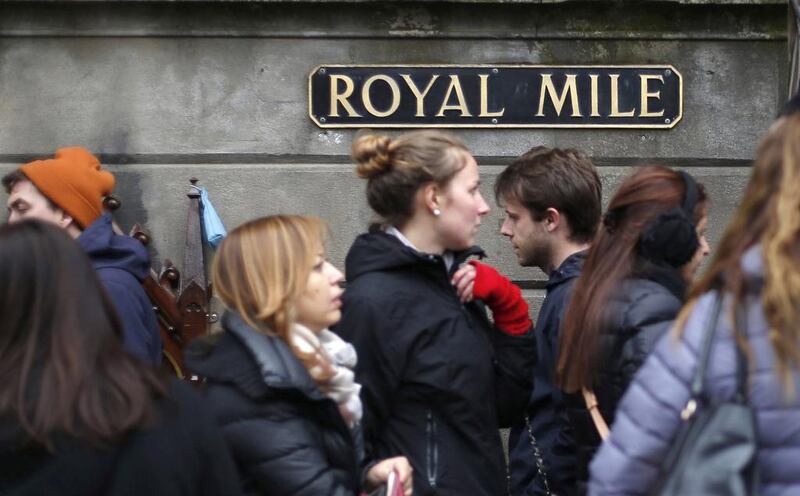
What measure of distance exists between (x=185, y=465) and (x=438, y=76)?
4.06 m

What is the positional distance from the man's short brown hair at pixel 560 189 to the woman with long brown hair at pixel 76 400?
7.23ft

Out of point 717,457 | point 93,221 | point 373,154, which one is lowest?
point 717,457

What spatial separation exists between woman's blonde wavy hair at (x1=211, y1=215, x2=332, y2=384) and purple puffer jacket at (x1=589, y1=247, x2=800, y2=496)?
38.1 inches

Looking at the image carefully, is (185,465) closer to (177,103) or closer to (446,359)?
(446,359)

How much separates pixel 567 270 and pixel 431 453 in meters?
0.95

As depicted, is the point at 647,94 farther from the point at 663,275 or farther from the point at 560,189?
the point at 663,275

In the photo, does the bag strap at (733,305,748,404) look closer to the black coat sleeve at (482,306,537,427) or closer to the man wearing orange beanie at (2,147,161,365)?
the black coat sleeve at (482,306,537,427)

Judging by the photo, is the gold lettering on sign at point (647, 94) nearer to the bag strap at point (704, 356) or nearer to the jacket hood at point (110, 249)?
the jacket hood at point (110, 249)

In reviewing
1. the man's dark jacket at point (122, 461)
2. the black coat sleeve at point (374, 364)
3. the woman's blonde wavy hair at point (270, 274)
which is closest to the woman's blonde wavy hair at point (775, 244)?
the man's dark jacket at point (122, 461)

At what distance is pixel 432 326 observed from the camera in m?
3.89

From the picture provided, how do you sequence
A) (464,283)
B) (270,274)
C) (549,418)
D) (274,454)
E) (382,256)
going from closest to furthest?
(274,454), (270,274), (382,256), (464,283), (549,418)

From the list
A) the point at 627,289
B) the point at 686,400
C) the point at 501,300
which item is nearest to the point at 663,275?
the point at 627,289

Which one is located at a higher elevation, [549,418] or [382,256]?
[382,256]

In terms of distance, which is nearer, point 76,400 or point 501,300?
point 76,400
